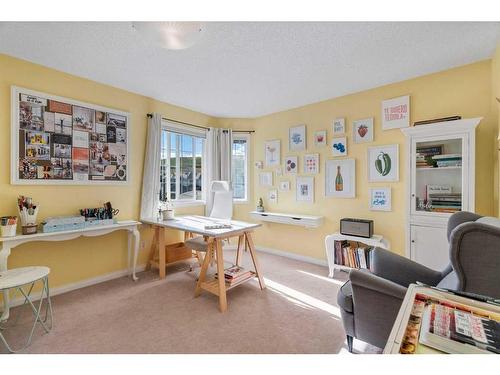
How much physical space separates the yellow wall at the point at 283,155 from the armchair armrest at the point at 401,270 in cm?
121

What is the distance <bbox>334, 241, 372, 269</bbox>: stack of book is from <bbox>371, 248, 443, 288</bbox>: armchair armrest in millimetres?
1027

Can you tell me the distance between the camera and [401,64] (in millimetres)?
2402

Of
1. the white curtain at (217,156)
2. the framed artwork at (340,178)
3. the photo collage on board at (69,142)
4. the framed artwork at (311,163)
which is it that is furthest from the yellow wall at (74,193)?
the framed artwork at (340,178)

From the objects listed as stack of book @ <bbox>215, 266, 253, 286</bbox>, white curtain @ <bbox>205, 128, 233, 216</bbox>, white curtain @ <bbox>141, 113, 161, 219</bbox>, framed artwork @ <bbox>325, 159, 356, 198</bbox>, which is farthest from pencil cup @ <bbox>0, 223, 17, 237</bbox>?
framed artwork @ <bbox>325, 159, 356, 198</bbox>

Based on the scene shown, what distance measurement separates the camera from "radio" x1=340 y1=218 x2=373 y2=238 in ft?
9.20

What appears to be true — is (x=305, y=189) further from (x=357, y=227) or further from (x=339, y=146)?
(x=357, y=227)

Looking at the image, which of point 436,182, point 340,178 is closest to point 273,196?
point 340,178

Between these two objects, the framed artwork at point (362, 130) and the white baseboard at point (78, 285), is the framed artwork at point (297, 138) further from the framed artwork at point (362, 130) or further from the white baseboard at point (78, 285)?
the white baseboard at point (78, 285)
